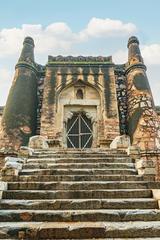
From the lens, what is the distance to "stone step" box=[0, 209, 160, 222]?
3.82 meters

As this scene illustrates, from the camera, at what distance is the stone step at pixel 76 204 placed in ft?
13.6

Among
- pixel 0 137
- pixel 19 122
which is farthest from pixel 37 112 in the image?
pixel 0 137

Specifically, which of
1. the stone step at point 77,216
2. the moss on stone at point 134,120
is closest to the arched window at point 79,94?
the moss on stone at point 134,120

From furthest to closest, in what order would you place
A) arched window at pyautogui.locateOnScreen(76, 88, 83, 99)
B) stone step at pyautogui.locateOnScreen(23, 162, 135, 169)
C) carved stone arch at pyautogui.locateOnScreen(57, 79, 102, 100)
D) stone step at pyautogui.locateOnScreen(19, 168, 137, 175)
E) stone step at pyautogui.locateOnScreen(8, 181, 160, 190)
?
arched window at pyautogui.locateOnScreen(76, 88, 83, 99) < carved stone arch at pyautogui.locateOnScreen(57, 79, 102, 100) < stone step at pyautogui.locateOnScreen(23, 162, 135, 169) < stone step at pyautogui.locateOnScreen(19, 168, 137, 175) < stone step at pyautogui.locateOnScreen(8, 181, 160, 190)

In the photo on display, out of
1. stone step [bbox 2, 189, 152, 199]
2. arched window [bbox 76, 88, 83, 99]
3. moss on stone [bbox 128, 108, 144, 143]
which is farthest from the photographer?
arched window [bbox 76, 88, 83, 99]

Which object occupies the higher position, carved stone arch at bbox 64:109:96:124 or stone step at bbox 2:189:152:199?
carved stone arch at bbox 64:109:96:124

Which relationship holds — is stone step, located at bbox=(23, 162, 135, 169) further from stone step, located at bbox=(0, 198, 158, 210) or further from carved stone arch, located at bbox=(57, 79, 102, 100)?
carved stone arch, located at bbox=(57, 79, 102, 100)

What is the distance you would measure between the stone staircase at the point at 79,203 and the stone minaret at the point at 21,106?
4524 millimetres

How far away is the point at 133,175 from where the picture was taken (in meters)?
Answer: 5.30

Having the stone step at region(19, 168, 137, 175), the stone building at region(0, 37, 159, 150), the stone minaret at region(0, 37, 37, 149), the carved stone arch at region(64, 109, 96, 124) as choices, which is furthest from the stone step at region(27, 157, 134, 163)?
the carved stone arch at region(64, 109, 96, 124)

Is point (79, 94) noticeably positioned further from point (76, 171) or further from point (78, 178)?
point (78, 178)

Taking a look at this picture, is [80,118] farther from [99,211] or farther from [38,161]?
[99,211]

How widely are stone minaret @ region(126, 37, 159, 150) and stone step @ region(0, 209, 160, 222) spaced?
6.21 metres

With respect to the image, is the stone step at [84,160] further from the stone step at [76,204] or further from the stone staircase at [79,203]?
the stone step at [76,204]
